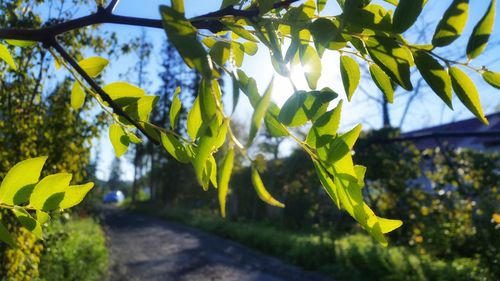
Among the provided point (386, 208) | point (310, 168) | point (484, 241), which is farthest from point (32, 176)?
point (310, 168)

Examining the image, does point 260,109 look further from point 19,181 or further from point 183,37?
point 19,181

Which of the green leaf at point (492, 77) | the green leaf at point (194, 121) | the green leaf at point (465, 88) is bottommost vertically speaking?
the green leaf at point (194, 121)

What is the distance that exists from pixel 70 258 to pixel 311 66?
711cm

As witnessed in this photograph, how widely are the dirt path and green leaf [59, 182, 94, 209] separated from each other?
850cm

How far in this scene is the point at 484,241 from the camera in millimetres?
7250

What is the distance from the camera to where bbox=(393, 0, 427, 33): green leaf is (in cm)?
42

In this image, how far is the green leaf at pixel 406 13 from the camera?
42 cm

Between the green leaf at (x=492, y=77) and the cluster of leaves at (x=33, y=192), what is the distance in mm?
481

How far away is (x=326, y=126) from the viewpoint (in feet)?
1.58

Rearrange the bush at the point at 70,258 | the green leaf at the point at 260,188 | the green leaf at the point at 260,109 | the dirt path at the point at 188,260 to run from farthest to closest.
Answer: the dirt path at the point at 188,260 → the bush at the point at 70,258 → the green leaf at the point at 260,188 → the green leaf at the point at 260,109

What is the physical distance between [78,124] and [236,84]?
5041mm

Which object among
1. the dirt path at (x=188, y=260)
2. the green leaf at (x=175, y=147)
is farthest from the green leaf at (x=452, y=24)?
the dirt path at (x=188, y=260)

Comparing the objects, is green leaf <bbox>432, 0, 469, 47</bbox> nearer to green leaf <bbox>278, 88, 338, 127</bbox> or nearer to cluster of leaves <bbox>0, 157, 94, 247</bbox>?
green leaf <bbox>278, 88, 338, 127</bbox>

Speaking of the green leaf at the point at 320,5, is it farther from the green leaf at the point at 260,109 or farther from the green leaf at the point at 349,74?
the green leaf at the point at 260,109
